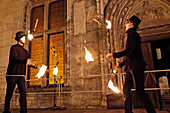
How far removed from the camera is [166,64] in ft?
35.6

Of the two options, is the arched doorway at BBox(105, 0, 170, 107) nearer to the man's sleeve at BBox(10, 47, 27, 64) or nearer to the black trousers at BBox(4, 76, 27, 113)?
the black trousers at BBox(4, 76, 27, 113)

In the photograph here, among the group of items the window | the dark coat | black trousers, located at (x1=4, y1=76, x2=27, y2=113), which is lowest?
black trousers, located at (x1=4, y1=76, x2=27, y2=113)

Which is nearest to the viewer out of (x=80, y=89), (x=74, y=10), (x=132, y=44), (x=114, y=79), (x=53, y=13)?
(x=132, y=44)

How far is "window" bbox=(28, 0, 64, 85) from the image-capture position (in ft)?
22.1

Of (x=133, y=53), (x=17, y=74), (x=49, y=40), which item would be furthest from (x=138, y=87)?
(x=49, y=40)

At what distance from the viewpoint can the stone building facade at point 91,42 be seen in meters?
5.33

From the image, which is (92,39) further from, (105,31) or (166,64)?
(166,64)

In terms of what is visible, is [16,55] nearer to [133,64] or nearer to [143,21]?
[133,64]

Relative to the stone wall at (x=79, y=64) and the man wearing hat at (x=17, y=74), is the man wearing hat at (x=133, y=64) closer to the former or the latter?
the man wearing hat at (x=17, y=74)

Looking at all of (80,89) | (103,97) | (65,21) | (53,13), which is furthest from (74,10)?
(103,97)

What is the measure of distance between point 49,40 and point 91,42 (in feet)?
7.80

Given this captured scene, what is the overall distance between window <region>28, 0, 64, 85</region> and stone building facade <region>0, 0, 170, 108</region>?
0.05 metres

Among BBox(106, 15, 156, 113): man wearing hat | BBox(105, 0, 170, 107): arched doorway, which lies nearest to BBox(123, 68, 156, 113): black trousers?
BBox(106, 15, 156, 113): man wearing hat

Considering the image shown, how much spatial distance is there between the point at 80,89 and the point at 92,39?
2.11 m
